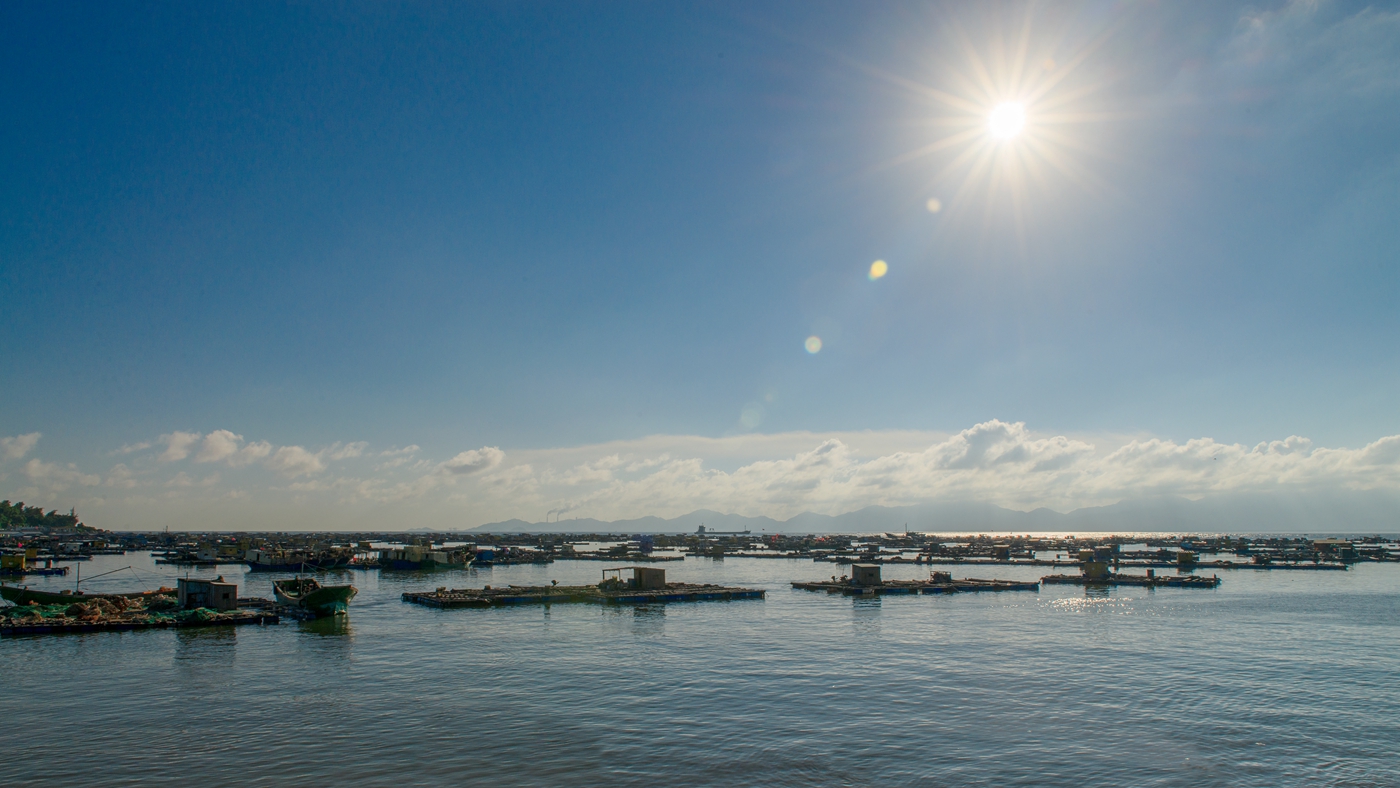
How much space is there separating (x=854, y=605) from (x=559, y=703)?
53056 mm

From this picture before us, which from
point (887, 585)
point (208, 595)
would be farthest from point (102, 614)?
point (887, 585)

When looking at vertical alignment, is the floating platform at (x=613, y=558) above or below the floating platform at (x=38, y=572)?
below

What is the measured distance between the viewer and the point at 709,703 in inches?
1480

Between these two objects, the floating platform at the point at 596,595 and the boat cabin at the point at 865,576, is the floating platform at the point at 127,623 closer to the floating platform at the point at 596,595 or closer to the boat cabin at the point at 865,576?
the floating platform at the point at 596,595

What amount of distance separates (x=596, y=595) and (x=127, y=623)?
42.4 metres

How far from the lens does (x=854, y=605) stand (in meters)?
83.3

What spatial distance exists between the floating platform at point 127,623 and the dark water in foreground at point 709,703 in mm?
1417

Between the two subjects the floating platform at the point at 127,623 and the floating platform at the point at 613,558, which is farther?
the floating platform at the point at 613,558

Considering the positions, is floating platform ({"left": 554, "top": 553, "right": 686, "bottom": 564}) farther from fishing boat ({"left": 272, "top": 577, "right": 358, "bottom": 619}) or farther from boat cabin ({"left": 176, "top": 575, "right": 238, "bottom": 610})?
boat cabin ({"left": 176, "top": 575, "right": 238, "bottom": 610})

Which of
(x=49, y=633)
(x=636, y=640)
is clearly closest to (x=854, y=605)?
(x=636, y=640)

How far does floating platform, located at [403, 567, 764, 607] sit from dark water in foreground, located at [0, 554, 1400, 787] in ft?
33.1

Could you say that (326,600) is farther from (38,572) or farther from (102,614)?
(38,572)

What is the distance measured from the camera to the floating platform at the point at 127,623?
186 ft

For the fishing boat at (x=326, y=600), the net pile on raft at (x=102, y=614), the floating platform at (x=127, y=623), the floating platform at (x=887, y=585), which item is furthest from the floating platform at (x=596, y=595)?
the net pile on raft at (x=102, y=614)
